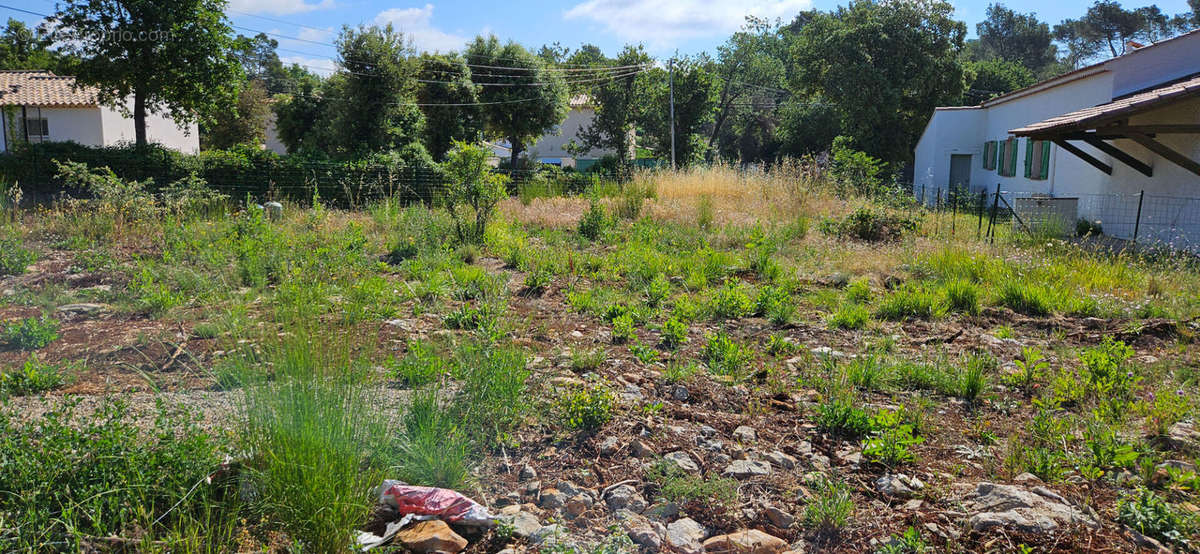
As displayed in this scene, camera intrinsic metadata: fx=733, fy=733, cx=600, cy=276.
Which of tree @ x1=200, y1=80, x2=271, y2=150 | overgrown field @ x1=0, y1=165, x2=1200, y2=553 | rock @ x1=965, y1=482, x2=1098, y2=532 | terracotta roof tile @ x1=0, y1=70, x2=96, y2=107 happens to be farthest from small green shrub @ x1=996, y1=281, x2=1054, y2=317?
tree @ x1=200, y1=80, x2=271, y2=150

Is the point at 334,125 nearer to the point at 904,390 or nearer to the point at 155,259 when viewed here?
the point at 155,259

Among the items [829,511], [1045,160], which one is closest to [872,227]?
[829,511]

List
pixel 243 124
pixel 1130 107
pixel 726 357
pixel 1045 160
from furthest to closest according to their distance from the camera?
1. pixel 243 124
2. pixel 1045 160
3. pixel 1130 107
4. pixel 726 357

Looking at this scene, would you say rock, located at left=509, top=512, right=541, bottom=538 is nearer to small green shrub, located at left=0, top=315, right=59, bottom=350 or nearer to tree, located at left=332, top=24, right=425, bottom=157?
small green shrub, located at left=0, top=315, right=59, bottom=350

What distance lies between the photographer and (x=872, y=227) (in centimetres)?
1084

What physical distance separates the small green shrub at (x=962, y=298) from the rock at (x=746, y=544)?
457 cm

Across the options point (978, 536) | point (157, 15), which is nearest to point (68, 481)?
point (978, 536)

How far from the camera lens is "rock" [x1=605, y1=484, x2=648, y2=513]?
308cm

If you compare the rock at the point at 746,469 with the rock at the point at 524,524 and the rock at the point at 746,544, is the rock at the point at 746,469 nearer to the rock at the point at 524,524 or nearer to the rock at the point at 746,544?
the rock at the point at 746,544

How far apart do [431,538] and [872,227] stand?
9.52 meters

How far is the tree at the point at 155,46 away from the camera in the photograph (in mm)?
16875

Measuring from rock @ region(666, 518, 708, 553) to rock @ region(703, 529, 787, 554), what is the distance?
0.05 metres

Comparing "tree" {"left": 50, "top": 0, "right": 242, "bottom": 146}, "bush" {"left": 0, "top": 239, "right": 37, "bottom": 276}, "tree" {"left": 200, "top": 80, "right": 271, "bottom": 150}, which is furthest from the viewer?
"tree" {"left": 200, "top": 80, "right": 271, "bottom": 150}

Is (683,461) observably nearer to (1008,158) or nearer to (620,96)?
(1008,158)
